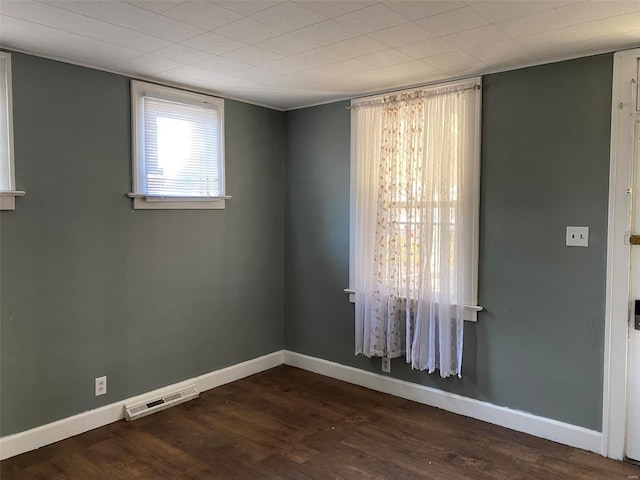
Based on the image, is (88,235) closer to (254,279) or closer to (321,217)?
(254,279)

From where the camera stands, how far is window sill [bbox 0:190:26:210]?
101 inches

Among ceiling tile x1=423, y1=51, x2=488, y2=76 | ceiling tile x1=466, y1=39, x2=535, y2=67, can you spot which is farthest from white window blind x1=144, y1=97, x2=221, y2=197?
ceiling tile x1=466, y1=39, x2=535, y2=67

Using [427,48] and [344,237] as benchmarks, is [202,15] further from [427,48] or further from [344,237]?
[344,237]

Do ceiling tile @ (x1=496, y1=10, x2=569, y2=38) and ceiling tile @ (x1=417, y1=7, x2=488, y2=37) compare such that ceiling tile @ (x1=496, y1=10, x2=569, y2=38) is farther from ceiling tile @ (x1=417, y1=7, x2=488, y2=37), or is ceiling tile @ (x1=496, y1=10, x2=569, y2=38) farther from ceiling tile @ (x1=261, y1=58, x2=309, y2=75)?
ceiling tile @ (x1=261, y1=58, x2=309, y2=75)

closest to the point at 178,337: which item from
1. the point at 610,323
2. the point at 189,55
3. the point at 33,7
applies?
the point at 189,55

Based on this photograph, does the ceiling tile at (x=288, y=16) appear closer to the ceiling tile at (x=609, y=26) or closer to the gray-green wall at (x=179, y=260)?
the ceiling tile at (x=609, y=26)

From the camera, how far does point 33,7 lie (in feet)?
6.72

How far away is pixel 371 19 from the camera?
7.11 ft

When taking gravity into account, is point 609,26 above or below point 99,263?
above

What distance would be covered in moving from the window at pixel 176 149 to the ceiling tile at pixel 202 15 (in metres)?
1.15

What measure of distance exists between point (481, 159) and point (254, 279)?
6.84ft

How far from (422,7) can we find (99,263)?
7.89 feet

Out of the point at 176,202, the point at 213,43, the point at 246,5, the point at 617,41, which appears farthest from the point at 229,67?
the point at 617,41

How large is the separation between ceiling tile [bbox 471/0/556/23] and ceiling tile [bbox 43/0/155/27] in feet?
4.80
